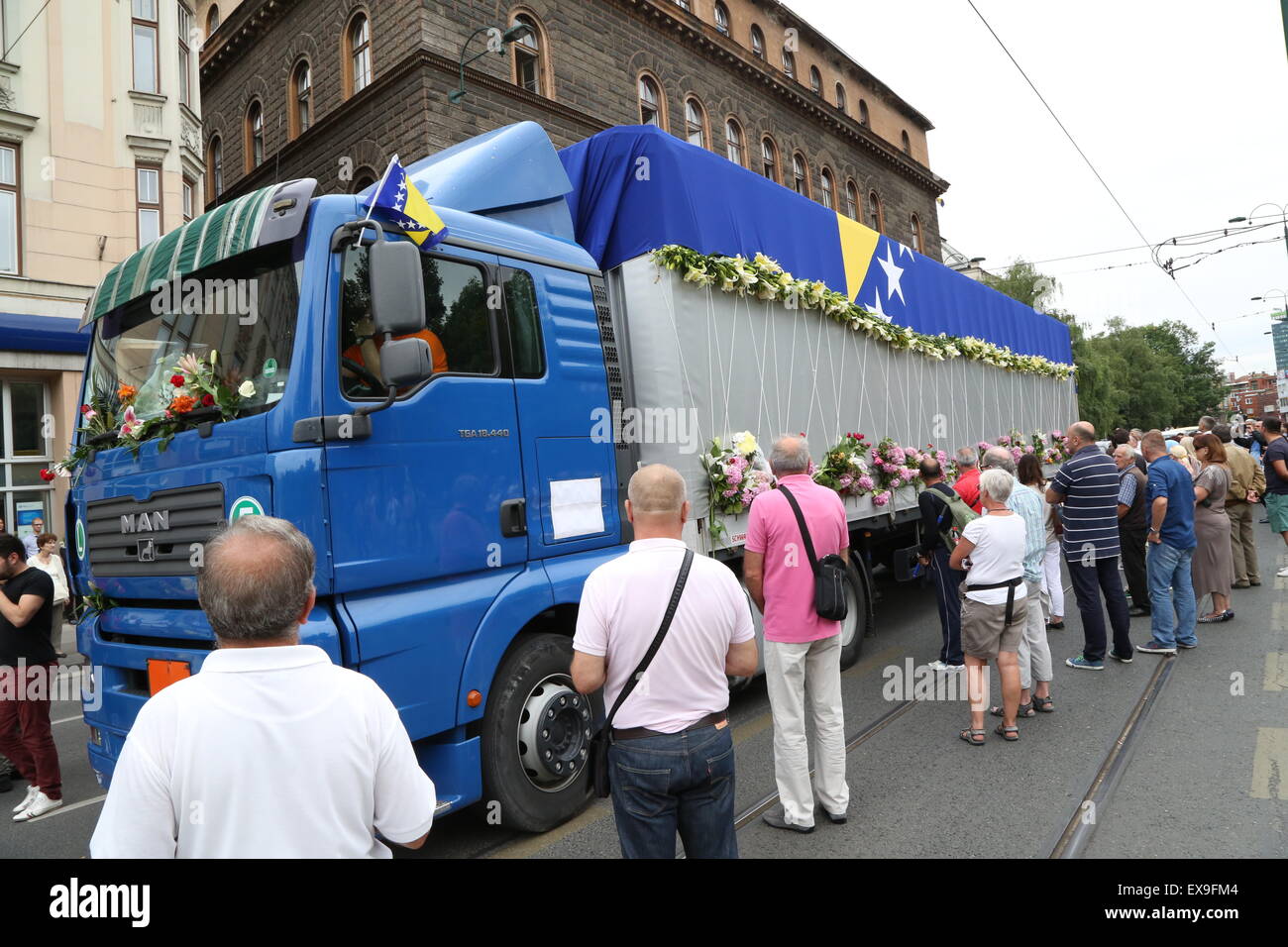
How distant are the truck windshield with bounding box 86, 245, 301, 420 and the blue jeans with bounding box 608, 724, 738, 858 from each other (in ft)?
7.06

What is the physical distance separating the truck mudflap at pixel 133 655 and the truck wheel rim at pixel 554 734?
1.14 metres

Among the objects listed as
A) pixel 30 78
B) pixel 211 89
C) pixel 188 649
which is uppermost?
pixel 211 89

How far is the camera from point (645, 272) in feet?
17.0

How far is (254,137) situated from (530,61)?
25.9 ft

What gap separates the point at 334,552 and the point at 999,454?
463 centimetres

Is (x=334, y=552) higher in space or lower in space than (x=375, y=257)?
lower

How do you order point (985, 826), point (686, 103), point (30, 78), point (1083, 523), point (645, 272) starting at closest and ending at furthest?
point (985, 826) < point (645, 272) < point (1083, 523) < point (30, 78) < point (686, 103)

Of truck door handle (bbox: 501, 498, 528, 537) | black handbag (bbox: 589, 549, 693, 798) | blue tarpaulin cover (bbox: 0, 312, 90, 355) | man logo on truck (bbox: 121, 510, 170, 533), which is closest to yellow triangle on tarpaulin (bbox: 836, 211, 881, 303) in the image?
truck door handle (bbox: 501, 498, 528, 537)

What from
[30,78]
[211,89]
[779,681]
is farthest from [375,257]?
[211,89]

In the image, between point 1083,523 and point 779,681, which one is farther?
point 1083,523

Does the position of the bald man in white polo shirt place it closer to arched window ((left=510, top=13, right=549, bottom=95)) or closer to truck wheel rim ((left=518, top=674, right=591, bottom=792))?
truck wheel rim ((left=518, top=674, right=591, bottom=792))

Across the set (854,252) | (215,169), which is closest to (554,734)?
(854,252)

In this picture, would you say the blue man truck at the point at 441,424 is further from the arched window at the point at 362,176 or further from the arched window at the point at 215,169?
the arched window at the point at 215,169
